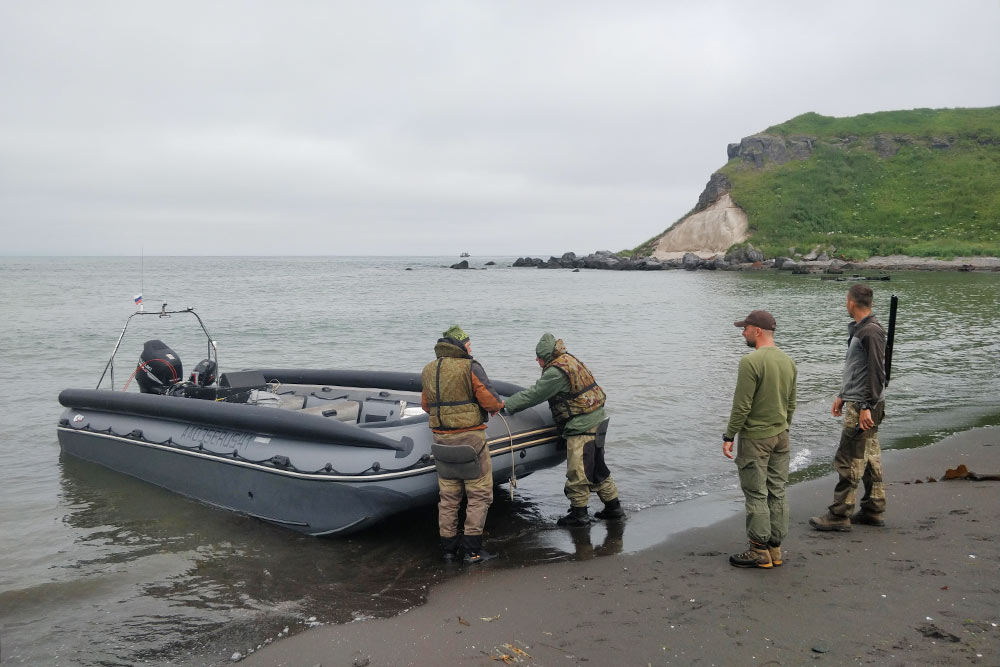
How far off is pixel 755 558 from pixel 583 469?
1.70 m

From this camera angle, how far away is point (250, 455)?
21.1ft

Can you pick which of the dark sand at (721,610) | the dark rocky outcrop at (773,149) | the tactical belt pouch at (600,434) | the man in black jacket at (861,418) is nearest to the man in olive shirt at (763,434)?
the dark sand at (721,610)

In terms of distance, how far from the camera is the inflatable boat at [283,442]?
19.0ft

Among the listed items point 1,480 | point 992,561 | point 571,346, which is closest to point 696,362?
point 571,346

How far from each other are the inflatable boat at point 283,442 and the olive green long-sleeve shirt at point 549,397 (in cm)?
38

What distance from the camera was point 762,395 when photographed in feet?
15.4

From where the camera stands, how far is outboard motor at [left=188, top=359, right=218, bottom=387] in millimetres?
8438

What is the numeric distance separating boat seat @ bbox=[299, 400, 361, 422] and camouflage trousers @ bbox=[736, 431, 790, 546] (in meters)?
4.49

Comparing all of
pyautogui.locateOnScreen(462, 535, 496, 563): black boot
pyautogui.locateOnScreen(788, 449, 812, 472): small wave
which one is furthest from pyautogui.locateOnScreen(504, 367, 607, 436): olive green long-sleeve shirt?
pyautogui.locateOnScreen(788, 449, 812, 472): small wave

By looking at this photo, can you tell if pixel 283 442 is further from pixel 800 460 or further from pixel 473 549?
pixel 800 460

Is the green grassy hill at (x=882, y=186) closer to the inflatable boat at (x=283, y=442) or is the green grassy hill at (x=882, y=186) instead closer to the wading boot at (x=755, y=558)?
the inflatable boat at (x=283, y=442)

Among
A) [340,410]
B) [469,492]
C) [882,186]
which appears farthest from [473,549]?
[882,186]

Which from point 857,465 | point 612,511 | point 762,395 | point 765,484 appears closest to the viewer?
point 762,395

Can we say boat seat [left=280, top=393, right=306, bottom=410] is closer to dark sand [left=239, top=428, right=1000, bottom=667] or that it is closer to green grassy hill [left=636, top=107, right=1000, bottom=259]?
dark sand [left=239, top=428, right=1000, bottom=667]
